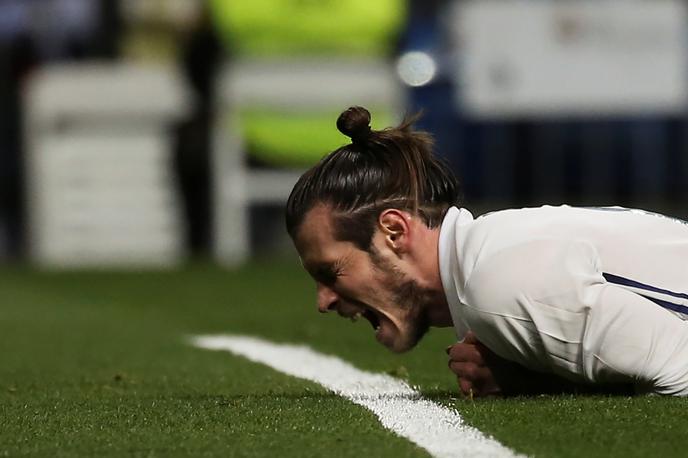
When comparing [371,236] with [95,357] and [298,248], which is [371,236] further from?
[95,357]

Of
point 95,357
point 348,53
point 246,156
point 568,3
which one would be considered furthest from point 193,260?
point 95,357

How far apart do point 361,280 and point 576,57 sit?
412 inches

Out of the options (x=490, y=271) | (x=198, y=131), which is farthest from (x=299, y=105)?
(x=490, y=271)

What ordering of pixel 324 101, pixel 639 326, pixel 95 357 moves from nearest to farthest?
pixel 639 326
pixel 95 357
pixel 324 101

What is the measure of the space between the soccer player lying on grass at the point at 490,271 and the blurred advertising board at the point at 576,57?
32.6ft

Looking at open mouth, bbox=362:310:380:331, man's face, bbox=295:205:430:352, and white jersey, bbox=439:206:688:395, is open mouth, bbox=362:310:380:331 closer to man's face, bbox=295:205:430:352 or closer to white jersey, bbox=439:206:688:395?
man's face, bbox=295:205:430:352

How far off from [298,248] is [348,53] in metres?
9.76

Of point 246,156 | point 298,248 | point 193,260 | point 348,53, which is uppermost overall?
point 298,248

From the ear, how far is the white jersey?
10 centimetres

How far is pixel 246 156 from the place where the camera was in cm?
1463

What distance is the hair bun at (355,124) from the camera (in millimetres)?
4578

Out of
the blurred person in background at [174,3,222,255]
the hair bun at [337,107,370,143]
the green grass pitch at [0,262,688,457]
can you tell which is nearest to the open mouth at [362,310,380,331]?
the green grass pitch at [0,262,688,457]

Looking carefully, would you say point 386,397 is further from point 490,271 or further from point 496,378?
point 490,271

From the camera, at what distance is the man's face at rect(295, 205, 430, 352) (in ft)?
15.0
